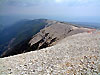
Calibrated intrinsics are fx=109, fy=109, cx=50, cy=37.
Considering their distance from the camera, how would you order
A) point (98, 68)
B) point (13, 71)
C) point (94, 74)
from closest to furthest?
point (94, 74)
point (98, 68)
point (13, 71)

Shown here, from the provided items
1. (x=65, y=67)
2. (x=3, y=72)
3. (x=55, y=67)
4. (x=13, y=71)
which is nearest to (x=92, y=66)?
(x=65, y=67)

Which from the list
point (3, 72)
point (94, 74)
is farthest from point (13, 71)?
point (94, 74)

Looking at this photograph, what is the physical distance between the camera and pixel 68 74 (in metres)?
9.31

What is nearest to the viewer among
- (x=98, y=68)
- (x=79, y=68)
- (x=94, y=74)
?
(x=94, y=74)

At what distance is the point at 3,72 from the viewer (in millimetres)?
10664

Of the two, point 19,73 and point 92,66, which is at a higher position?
point 92,66

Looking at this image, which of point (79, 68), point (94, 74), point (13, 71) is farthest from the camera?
point (13, 71)

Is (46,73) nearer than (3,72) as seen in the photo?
Yes

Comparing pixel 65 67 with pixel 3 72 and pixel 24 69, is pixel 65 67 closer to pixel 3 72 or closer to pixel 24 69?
pixel 24 69

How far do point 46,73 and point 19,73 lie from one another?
2.56 meters

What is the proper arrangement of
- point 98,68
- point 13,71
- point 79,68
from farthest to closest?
point 13,71
point 79,68
point 98,68

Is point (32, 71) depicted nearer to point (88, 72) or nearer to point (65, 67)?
point (65, 67)

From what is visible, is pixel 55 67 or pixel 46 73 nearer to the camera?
pixel 46 73

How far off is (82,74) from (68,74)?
115 centimetres
